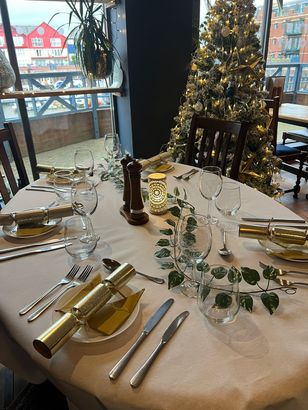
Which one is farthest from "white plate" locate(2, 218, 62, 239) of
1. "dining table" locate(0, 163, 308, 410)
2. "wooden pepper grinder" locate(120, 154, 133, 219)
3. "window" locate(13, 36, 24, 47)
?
"window" locate(13, 36, 24, 47)

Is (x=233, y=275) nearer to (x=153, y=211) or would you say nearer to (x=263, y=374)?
(x=263, y=374)

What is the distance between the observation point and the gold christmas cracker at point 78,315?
22.8 inches

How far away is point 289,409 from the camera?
551mm

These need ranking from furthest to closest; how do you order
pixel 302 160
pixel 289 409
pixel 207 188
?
pixel 302 160, pixel 207 188, pixel 289 409

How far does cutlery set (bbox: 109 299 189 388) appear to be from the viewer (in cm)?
57

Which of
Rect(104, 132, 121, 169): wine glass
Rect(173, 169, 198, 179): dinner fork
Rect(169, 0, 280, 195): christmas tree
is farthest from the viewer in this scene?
Rect(169, 0, 280, 195): christmas tree

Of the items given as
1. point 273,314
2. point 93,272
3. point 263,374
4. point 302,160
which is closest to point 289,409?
point 263,374

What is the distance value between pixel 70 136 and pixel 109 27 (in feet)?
3.76

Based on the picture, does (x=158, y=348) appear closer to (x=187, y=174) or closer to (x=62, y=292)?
(x=62, y=292)

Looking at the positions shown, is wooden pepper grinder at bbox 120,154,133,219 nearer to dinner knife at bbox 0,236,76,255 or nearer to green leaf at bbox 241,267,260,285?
dinner knife at bbox 0,236,76,255

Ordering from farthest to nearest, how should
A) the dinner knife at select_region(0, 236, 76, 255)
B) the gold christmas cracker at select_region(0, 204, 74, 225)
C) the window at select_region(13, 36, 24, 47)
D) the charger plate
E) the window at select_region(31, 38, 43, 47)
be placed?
the window at select_region(31, 38, 43, 47), the window at select_region(13, 36, 24, 47), the gold christmas cracker at select_region(0, 204, 74, 225), the dinner knife at select_region(0, 236, 76, 255), the charger plate

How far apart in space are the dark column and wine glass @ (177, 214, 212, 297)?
7.48ft

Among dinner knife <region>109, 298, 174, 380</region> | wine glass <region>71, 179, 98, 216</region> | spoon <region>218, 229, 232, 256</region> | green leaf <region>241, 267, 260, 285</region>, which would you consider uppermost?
wine glass <region>71, 179, 98, 216</region>

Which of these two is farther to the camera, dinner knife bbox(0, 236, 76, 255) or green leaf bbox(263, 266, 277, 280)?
dinner knife bbox(0, 236, 76, 255)
